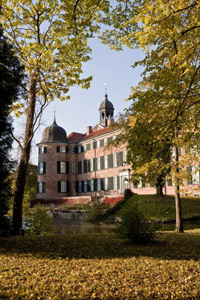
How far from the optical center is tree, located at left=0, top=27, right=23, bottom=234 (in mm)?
7824

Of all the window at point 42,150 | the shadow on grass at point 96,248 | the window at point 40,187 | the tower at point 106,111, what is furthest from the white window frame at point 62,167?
the shadow on grass at point 96,248

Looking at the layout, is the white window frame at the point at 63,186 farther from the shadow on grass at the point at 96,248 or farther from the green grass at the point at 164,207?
the shadow on grass at the point at 96,248

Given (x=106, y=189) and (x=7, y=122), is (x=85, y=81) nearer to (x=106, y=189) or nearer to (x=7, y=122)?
(x=7, y=122)

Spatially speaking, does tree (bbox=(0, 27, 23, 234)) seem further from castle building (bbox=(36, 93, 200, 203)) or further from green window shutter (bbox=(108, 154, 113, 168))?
castle building (bbox=(36, 93, 200, 203))

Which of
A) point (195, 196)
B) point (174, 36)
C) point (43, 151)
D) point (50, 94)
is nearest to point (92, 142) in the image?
point (43, 151)

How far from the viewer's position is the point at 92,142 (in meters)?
36.8

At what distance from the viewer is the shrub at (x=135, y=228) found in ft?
24.0

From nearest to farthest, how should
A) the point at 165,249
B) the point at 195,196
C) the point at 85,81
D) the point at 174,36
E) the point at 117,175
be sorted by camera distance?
the point at 174,36
the point at 165,249
the point at 85,81
the point at 195,196
the point at 117,175

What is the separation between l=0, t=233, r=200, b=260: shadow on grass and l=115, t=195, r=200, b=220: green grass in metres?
11.4

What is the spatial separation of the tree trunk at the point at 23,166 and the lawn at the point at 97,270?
68.7 inches

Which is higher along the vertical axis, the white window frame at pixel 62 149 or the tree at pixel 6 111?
the white window frame at pixel 62 149

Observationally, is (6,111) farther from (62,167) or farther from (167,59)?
(62,167)

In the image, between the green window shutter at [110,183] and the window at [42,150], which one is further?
the window at [42,150]

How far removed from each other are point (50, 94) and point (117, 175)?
2406cm
